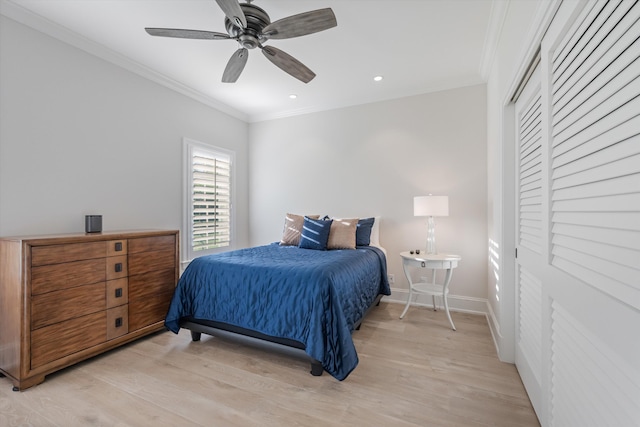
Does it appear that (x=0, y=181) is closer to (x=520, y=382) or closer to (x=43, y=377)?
(x=43, y=377)

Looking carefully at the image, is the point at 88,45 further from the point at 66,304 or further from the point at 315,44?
the point at 66,304

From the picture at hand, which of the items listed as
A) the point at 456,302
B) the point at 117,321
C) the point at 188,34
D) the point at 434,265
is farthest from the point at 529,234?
the point at 117,321

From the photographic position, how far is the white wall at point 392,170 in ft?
11.0

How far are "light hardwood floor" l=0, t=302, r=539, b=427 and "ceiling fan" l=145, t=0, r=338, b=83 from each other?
7.95 feet

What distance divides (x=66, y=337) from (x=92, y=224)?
0.94 meters

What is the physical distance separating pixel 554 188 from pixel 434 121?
2540 mm

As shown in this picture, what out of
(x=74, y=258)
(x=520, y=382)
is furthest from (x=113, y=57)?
(x=520, y=382)

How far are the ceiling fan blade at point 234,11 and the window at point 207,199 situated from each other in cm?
221

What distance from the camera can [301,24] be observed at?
72.4 inches

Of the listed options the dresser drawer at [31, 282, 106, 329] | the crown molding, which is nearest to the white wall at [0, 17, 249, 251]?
the crown molding

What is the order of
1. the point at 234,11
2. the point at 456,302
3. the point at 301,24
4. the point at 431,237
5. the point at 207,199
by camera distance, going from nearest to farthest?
the point at 234,11 < the point at 301,24 < the point at 431,237 < the point at 456,302 < the point at 207,199

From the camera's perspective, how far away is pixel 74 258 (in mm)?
2109

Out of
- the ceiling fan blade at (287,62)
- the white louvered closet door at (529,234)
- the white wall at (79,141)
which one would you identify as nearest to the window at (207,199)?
the white wall at (79,141)

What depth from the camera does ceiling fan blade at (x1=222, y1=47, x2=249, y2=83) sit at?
2211mm
